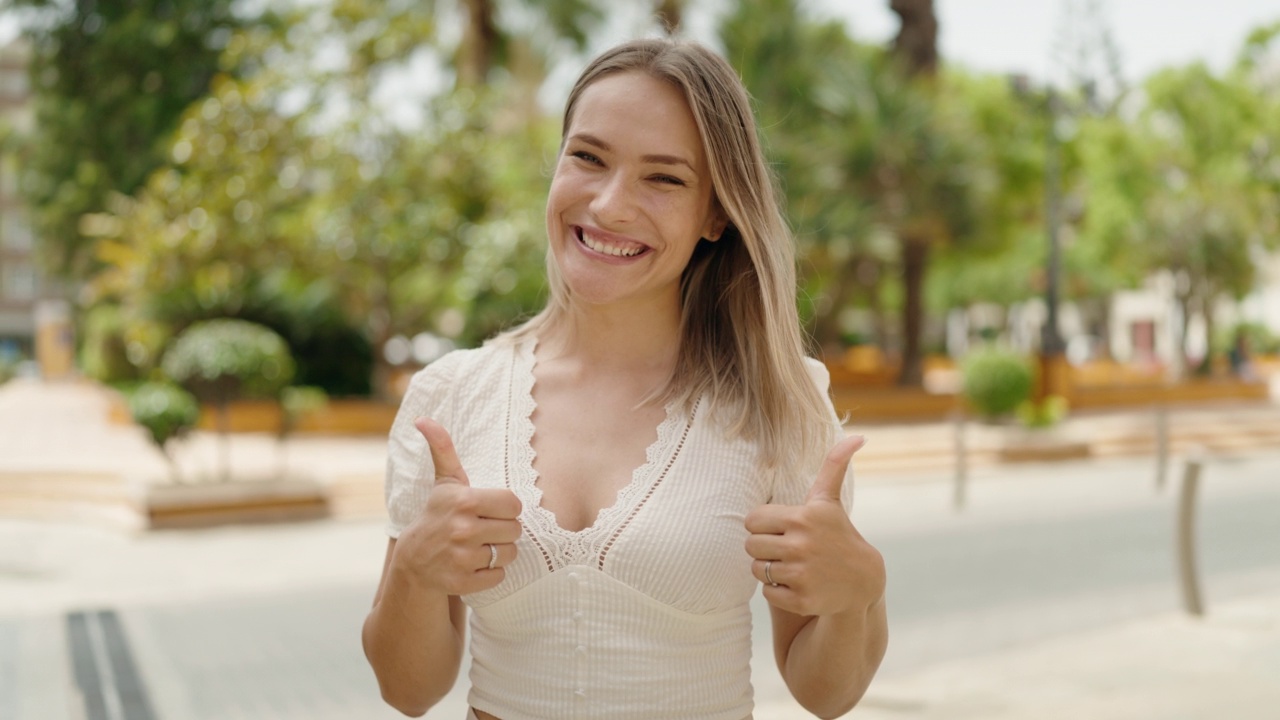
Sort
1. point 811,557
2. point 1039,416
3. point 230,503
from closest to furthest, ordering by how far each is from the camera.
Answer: point 811,557
point 230,503
point 1039,416

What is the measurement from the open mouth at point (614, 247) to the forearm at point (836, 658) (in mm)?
610

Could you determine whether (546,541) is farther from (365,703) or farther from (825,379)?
(365,703)

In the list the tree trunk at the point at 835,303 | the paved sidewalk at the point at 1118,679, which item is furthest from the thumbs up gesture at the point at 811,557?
the tree trunk at the point at 835,303

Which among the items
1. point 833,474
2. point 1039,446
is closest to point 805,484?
point 833,474

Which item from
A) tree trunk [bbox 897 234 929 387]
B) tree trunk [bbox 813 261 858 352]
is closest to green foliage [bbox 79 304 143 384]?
tree trunk [bbox 813 261 858 352]

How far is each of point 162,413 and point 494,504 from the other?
1006 centimetres

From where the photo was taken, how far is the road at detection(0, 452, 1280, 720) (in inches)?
225

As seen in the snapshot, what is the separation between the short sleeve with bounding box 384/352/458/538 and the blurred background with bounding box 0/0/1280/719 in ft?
2.32

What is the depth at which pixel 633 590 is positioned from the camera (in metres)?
1.64

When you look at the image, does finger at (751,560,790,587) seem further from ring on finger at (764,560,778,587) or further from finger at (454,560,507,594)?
finger at (454,560,507,594)

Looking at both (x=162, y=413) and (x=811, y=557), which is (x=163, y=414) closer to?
(x=162, y=413)

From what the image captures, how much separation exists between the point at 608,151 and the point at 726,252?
1.07 ft

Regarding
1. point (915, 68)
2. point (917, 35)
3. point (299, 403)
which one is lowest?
point (299, 403)

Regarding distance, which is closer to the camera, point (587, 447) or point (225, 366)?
point (587, 447)
